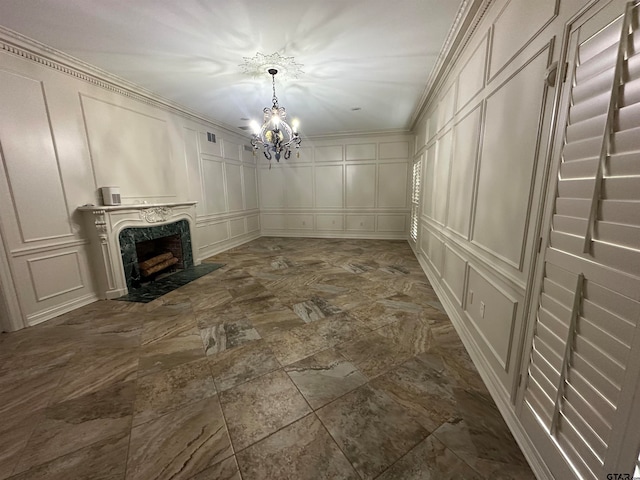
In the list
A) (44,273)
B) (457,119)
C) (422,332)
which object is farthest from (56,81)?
(422,332)

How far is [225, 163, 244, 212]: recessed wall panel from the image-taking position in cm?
632

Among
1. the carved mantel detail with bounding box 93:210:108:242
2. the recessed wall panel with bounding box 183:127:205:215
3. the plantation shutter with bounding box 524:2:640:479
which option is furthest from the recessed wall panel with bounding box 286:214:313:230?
the plantation shutter with bounding box 524:2:640:479

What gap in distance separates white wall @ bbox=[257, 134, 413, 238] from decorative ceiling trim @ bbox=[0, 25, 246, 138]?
348 cm

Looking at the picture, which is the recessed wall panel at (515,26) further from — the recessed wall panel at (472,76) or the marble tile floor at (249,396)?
the marble tile floor at (249,396)

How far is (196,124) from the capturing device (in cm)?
519

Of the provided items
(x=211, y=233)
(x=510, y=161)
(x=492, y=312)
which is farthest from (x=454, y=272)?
(x=211, y=233)

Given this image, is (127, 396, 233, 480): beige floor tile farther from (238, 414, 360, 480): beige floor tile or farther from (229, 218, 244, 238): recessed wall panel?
(229, 218, 244, 238): recessed wall panel

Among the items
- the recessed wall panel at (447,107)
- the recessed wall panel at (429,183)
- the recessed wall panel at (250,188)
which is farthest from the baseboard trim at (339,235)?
the recessed wall panel at (447,107)

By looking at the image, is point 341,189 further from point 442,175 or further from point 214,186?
point 442,175

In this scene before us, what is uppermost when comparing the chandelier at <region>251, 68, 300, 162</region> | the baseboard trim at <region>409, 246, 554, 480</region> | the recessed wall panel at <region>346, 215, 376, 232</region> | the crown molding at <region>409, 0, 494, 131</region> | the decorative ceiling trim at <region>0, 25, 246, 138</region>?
the decorative ceiling trim at <region>0, 25, 246, 138</region>

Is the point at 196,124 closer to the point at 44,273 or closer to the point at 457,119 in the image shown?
the point at 44,273

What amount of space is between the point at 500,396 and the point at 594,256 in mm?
1190

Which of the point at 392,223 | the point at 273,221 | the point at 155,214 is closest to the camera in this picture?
the point at 155,214

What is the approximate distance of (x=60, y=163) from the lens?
3.00 meters
